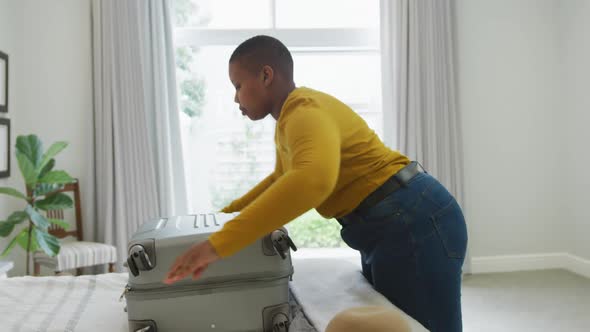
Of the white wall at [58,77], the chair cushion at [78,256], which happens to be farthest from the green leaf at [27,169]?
the white wall at [58,77]

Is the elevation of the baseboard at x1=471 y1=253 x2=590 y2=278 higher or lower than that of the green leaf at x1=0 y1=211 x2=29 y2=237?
lower

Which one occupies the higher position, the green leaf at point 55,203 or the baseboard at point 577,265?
the green leaf at point 55,203

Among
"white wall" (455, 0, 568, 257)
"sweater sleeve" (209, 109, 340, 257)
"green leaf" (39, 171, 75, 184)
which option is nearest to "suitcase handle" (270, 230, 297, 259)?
"sweater sleeve" (209, 109, 340, 257)

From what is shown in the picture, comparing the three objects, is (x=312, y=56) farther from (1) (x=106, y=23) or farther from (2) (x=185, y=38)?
(1) (x=106, y=23)

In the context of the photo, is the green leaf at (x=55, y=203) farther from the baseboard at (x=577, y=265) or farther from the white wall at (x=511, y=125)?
the baseboard at (x=577, y=265)

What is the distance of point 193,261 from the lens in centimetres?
94

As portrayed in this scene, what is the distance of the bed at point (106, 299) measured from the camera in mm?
1145

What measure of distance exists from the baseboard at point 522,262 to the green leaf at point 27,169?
3.17 metres

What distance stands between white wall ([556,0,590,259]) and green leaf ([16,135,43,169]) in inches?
149

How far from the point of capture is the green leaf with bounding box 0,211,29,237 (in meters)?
3.32

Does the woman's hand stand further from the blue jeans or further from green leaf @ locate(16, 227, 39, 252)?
green leaf @ locate(16, 227, 39, 252)

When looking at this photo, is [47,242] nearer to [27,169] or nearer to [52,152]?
[27,169]

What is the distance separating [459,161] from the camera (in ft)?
13.9

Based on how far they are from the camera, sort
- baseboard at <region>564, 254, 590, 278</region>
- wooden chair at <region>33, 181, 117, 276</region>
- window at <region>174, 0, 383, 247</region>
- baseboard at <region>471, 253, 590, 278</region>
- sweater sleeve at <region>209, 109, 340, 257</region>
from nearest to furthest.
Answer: sweater sleeve at <region>209, 109, 340, 257</region>, wooden chair at <region>33, 181, 117, 276</region>, baseboard at <region>564, 254, 590, 278</region>, window at <region>174, 0, 383, 247</region>, baseboard at <region>471, 253, 590, 278</region>
